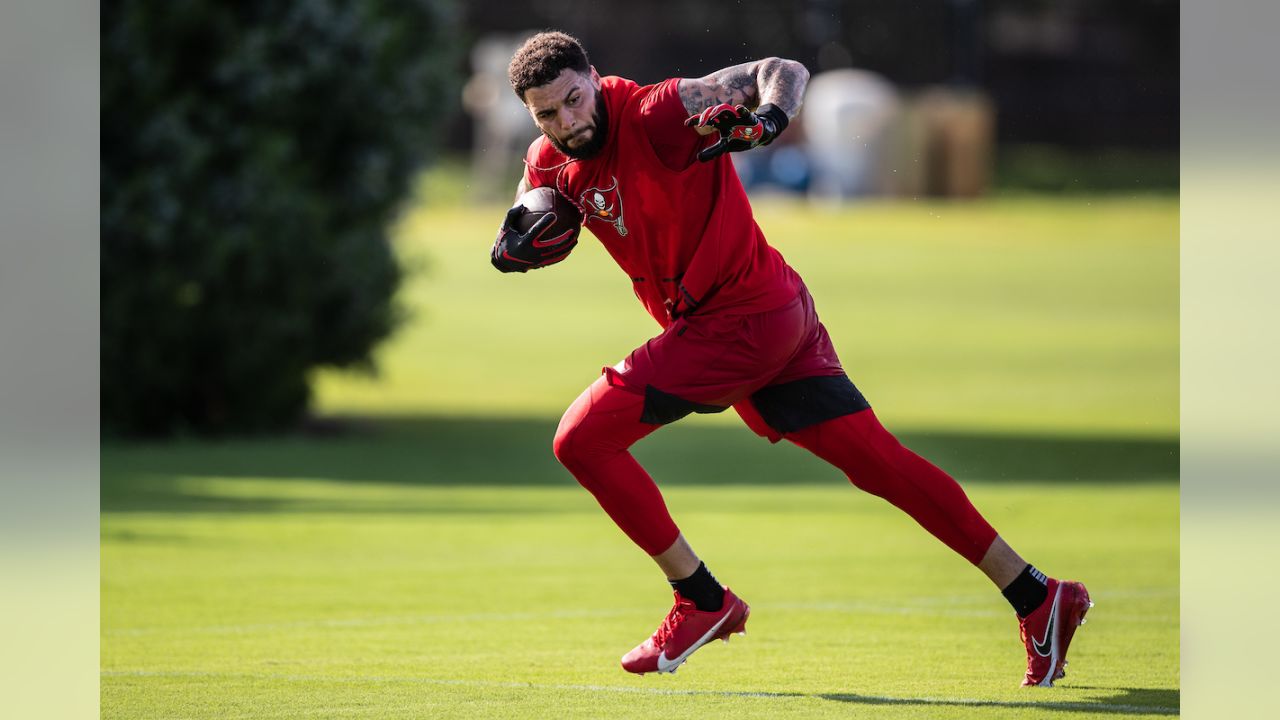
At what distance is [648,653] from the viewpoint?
19.9 feet

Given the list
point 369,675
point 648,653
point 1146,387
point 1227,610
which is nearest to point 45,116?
point 369,675

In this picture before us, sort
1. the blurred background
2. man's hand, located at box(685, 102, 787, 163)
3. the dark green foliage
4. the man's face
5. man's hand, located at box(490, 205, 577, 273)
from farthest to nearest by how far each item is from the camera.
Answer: the dark green foliage < the blurred background < man's hand, located at box(490, 205, 577, 273) < the man's face < man's hand, located at box(685, 102, 787, 163)

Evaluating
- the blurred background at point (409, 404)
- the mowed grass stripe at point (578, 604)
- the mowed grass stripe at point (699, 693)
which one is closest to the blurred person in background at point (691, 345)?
the mowed grass stripe at point (699, 693)

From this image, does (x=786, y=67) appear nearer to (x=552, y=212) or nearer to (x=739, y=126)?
(x=739, y=126)

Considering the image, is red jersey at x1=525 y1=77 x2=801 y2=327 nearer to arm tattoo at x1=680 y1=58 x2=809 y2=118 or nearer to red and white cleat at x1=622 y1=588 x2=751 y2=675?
arm tattoo at x1=680 y1=58 x2=809 y2=118

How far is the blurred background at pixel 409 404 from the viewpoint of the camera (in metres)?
7.87

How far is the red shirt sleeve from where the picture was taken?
5770 mm

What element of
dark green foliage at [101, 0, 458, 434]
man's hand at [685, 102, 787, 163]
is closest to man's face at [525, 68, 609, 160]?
man's hand at [685, 102, 787, 163]

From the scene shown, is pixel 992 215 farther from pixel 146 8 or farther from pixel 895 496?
pixel 895 496

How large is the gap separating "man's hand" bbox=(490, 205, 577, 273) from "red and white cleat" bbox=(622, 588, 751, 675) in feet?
4.15

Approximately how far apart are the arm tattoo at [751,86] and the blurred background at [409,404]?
1220mm

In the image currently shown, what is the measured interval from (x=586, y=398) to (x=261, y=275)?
967 cm

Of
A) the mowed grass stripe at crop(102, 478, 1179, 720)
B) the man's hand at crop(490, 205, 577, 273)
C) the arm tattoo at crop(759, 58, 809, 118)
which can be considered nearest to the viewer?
the arm tattoo at crop(759, 58, 809, 118)

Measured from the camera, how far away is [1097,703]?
19.1ft
